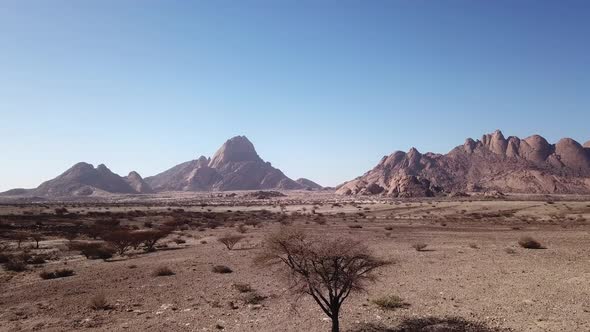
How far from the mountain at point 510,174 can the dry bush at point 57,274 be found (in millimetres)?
119166

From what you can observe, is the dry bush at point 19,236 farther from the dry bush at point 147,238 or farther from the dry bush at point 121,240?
the dry bush at point 147,238

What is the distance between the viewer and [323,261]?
10.6m

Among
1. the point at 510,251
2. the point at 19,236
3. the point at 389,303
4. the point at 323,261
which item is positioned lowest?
the point at 510,251

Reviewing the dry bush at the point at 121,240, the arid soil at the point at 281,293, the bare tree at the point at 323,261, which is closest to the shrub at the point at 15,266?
the arid soil at the point at 281,293

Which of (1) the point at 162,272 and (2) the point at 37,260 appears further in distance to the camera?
(2) the point at 37,260

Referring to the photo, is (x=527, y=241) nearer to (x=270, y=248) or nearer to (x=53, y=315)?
(x=270, y=248)

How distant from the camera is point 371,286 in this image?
647 inches

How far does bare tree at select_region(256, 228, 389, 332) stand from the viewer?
10586 millimetres

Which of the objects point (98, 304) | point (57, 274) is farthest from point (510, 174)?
point (98, 304)

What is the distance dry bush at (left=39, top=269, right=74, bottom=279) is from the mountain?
119 meters

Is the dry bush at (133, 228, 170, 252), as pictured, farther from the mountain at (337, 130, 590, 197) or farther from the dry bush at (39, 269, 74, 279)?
the mountain at (337, 130, 590, 197)

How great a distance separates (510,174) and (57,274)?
586ft

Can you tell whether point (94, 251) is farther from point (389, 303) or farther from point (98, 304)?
Answer: point (389, 303)

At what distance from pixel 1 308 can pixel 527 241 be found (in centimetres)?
2874
